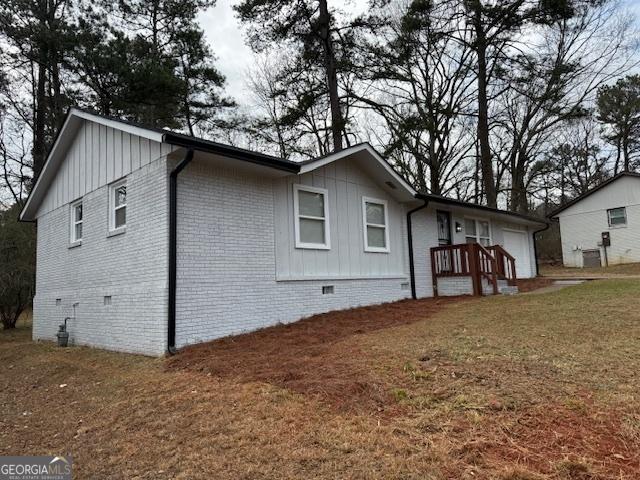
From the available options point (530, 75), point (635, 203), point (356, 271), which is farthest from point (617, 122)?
point (356, 271)

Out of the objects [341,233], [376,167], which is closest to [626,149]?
[376,167]

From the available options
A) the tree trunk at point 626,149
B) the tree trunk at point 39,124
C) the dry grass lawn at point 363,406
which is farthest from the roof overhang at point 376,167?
the tree trunk at point 626,149

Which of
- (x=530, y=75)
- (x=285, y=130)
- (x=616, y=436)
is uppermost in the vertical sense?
(x=530, y=75)

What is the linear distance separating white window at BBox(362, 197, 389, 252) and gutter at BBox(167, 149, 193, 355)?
496 centimetres

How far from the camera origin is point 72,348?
9.62m

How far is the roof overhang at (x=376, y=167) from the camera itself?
9.98m

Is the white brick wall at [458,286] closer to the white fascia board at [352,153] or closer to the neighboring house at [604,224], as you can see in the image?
the white fascia board at [352,153]

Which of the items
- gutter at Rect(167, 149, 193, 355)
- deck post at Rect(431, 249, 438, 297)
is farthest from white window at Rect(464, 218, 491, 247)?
gutter at Rect(167, 149, 193, 355)

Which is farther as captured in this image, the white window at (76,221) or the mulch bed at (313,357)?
the white window at (76,221)

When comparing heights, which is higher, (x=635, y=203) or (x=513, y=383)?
(x=635, y=203)

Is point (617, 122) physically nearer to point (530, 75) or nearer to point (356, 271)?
point (530, 75)

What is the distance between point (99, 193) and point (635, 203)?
2368cm

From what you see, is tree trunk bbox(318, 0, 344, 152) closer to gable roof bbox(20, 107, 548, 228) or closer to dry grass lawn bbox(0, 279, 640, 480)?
gable roof bbox(20, 107, 548, 228)

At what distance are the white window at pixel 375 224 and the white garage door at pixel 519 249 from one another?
743cm
